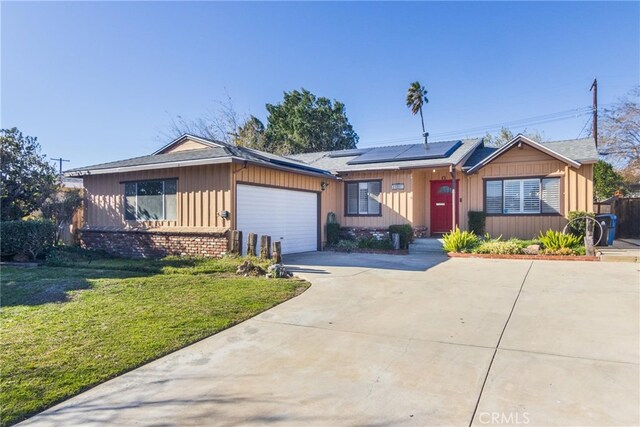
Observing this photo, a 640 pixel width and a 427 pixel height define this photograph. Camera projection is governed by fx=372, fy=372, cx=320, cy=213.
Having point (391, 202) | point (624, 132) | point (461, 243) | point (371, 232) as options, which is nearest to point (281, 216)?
point (371, 232)

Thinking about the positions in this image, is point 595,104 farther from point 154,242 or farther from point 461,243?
point 154,242

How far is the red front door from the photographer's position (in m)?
14.3

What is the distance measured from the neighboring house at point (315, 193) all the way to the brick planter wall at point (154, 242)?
0.10 feet

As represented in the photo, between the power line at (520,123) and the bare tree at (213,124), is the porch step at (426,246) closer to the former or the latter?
the power line at (520,123)

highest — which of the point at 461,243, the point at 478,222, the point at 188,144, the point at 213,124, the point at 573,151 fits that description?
the point at 213,124

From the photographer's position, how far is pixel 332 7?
11.5 metres

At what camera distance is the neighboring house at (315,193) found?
413 inches

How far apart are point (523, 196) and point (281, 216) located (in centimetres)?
838

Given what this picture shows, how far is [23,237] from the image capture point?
9578 millimetres

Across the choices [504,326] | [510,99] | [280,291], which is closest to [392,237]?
[280,291]

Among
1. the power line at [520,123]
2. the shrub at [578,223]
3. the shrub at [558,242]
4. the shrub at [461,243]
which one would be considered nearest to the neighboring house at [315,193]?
the shrub at [578,223]

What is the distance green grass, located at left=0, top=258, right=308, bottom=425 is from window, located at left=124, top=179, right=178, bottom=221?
298 centimetres

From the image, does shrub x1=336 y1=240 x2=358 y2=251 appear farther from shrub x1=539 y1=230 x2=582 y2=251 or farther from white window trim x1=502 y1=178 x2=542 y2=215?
shrub x1=539 y1=230 x2=582 y2=251

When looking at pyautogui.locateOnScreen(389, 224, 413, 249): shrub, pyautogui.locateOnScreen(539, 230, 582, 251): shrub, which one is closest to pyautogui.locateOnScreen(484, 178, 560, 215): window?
pyautogui.locateOnScreen(539, 230, 582, 251): shrub
